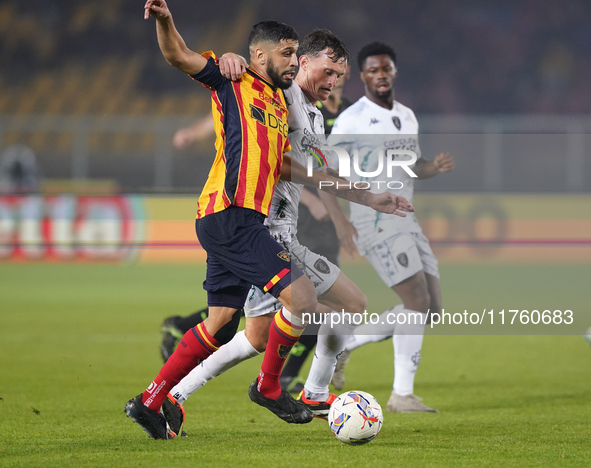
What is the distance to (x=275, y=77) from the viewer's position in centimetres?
354

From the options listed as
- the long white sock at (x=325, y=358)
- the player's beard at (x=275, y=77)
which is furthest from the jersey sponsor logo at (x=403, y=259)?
the player's beard at (x=275, y=77)

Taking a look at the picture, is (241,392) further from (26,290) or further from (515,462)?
(26,290)

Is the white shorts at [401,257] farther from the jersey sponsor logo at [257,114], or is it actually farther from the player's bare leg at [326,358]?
the jersey sponsor logo at [257,114]

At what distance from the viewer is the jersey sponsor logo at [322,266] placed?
141 inches

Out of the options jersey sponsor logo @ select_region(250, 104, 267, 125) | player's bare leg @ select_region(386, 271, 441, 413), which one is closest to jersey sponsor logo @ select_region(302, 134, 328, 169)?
jersey sponsor logo @ select_region(250, 104, 267, 125)

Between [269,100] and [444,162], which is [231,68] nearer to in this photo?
[269,100]

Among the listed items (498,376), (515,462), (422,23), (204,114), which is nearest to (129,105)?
(204,114)

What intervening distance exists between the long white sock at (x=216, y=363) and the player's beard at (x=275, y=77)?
1175 mm

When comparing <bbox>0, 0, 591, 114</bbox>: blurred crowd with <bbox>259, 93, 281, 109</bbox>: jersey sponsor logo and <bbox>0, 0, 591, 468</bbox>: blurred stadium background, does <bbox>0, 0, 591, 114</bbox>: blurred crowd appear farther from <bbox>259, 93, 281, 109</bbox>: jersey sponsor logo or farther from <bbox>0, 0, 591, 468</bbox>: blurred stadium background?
<bbox>259, 93, 281, 109</bbox>: jersey sponsor logo

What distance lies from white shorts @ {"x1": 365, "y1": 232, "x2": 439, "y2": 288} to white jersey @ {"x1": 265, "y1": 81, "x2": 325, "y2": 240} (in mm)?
1025

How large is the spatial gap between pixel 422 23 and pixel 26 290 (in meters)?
12.0

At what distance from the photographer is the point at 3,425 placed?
3875 mm

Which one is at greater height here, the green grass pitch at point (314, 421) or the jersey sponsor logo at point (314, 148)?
the jersey sponsor logo at point (314, 148)

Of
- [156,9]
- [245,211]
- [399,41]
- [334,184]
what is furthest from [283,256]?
[399,41]
